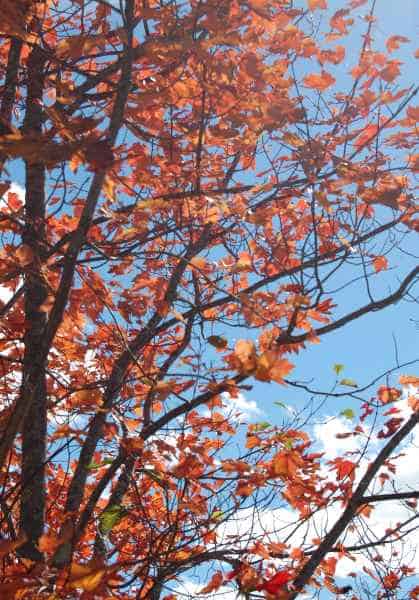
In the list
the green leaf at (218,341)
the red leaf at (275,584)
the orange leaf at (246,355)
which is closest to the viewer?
the orange leaf at (246,355)

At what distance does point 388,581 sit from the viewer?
210 inches

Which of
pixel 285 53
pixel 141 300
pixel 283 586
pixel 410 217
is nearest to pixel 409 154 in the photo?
pixel 410 217

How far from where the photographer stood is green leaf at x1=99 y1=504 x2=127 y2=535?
3947mm

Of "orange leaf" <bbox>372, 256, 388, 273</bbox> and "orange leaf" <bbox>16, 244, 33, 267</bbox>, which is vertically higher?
"orange leaf" <bbox>372, 256, 388, 273</bbox>

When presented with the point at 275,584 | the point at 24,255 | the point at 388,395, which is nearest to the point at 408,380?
the point at 388,395

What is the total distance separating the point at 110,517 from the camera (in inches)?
157

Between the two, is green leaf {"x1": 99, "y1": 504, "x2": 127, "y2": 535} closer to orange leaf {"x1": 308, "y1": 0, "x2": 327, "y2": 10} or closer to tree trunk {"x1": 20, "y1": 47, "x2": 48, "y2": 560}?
tree trunk {"x1": 20, "y1": 47, "x2": 48, "y2": 560}

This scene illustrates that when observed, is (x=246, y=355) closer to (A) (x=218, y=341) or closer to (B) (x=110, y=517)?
(A) (x=218, y=341)

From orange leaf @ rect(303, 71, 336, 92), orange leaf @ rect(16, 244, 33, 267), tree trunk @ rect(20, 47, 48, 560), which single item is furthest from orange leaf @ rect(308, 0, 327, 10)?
orange leaf @ rect(16, 244, 33, 267)

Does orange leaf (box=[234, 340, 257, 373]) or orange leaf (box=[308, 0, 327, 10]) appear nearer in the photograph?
orange leaf (box=[234, 340, 257, 373])

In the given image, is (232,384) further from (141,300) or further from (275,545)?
(141,300)

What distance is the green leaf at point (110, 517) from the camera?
13.0 ft

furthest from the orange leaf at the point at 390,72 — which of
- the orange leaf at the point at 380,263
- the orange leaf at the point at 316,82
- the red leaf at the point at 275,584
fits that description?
the red leaf at the point at 275,584

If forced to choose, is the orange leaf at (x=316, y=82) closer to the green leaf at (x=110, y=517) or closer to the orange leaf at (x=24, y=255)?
the orange leaf at (x=24, y=255)
